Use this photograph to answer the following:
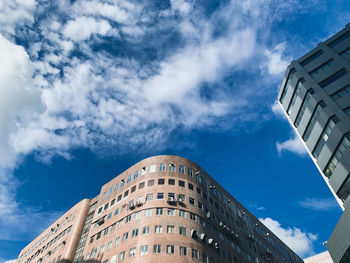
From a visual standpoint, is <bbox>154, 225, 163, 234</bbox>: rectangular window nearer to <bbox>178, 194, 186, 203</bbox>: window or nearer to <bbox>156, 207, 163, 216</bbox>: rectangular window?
<bbox>156, 207, 163, 216</bbox>: rectangular window

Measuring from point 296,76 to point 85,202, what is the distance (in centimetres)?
5649

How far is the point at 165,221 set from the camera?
3853cm

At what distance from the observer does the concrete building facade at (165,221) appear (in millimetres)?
36438

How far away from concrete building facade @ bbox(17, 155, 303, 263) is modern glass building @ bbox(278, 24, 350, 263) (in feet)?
60.3

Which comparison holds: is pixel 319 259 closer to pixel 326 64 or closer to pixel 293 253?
pixel 293 253

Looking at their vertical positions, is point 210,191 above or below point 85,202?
below

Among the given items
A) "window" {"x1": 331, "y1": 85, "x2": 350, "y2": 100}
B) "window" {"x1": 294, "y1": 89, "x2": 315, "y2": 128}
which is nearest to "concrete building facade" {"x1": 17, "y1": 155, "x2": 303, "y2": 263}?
"window" {"x1": 294, "y1": 89, "x2": 315, "y2": 128}

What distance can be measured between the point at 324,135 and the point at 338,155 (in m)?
5.15

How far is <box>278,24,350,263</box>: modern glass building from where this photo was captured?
38.7 metres

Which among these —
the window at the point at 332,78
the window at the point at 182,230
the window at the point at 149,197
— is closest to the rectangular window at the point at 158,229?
the window at the point at 182,230

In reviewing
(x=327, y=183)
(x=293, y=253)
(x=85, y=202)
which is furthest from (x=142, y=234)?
(x=293, y=253)

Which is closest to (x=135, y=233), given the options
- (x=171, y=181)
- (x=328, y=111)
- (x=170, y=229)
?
(x=170, y=229)

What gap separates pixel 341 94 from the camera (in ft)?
A: 145

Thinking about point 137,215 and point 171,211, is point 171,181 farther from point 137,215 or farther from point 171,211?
point 137,215
